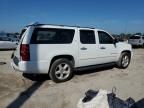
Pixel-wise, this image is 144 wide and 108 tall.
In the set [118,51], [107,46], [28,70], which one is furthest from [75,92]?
[118,51]

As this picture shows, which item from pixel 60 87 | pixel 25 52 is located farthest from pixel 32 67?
pixel 60 87

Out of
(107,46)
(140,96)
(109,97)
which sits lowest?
(140,96)

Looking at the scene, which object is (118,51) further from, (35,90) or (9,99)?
(9,99)

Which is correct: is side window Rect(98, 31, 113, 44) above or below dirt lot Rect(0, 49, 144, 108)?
above

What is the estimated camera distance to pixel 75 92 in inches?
246

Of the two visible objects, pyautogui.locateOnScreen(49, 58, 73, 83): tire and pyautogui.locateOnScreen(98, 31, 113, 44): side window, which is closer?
pyautogui.locateOnScreen(49, 58, 73, 83): tire

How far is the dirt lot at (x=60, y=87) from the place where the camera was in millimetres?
5469

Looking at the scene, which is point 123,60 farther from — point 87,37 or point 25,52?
point 25,52

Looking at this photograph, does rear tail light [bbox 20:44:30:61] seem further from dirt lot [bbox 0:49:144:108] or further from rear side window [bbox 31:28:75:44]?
dirt lot [bbox 0:49:144:108]

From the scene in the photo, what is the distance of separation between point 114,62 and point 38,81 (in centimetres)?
359

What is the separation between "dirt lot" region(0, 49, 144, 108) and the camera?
17.9 ft

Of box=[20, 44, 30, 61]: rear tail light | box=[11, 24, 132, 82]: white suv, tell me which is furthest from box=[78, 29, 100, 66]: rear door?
box=[20, 44, 30, 61]: rear tail light

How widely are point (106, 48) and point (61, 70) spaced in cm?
236

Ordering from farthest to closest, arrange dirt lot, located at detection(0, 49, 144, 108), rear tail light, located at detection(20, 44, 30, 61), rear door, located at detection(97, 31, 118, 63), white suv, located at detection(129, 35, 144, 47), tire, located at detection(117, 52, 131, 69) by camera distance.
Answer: white suv, located at detection(129, 35, 144, 47) < tire, located at detection(117, 52, 131, 69) < rear door, located at detection(97, 31, 118, 63) < rear tail light, located at detection(20, 44, 30, 61) < dirt lot, located at detection(0, 49, 144, 108)
